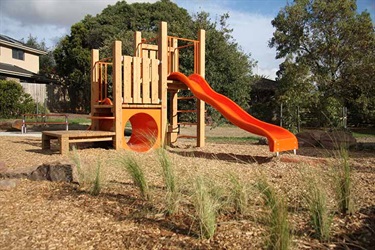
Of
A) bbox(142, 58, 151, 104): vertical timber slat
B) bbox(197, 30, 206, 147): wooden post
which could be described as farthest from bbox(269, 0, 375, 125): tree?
bbox(142, 58, 151, 104): vertical timber slat

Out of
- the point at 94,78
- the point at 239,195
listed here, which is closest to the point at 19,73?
the point at 94,78

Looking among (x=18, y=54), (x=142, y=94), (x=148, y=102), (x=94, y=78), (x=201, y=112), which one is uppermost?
(x=18, y=54)

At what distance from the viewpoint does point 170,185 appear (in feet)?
11.8

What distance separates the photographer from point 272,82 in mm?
29609

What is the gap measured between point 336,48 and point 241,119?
15070mm

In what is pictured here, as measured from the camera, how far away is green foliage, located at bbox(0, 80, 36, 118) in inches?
808

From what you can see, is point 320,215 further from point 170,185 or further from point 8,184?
point 8,184

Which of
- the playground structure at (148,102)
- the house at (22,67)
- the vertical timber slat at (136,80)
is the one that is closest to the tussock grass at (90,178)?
the playground structure at (148,102)

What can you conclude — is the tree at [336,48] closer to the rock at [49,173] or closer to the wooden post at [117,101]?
the wooden post at [117,101]

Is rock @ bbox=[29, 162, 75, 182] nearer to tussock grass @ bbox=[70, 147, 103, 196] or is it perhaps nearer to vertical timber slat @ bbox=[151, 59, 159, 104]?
tussock grass @ bbox=[70, 147, 103, 196]

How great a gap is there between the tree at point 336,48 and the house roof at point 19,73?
18.7 metres

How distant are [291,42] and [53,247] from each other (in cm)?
2246

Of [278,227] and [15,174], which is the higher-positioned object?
[278,227]

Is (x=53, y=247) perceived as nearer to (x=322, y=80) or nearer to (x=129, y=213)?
(x=129, y=213)
